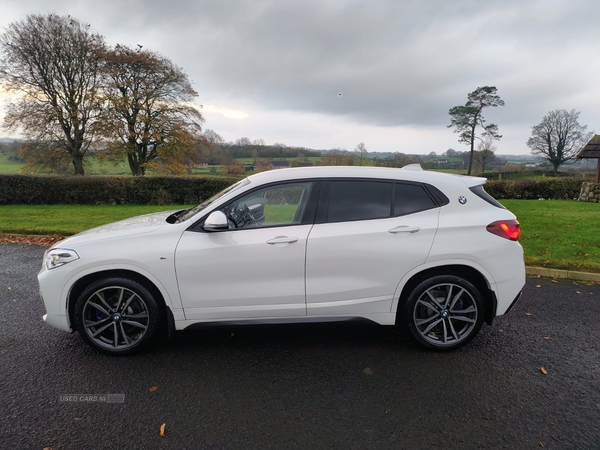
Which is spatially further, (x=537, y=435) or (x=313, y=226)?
(x=313, y=226)

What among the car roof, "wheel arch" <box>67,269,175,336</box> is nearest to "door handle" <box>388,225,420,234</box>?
the car roof

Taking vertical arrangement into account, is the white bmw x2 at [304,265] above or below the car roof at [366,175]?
below

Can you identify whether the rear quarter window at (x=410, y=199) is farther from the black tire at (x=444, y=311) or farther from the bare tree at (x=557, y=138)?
the bare tree at (x=557, y=138)

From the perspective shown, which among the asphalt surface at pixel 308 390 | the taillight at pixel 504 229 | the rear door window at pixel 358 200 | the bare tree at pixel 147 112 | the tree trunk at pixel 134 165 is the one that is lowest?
the asphalt surface at pixel 308 390

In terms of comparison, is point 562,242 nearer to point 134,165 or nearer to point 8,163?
point 134,165

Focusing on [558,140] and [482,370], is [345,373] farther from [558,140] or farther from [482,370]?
[558,140]

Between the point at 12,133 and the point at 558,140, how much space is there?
2157 inches

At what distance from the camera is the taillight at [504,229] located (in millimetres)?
3193

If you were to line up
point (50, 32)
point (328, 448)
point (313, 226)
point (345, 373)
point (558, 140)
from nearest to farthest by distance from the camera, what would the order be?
1. point (328, 448)
2. point (345, 373)
3. point (313, 226)
4. point (50, 32)
5. point (558, 140)

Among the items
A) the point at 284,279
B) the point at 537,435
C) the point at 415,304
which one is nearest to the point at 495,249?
the point at 415,304

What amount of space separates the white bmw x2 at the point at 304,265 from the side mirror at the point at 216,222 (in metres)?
0.02

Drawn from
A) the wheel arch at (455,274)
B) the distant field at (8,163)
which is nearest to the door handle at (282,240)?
the wheel arch at (455,274)

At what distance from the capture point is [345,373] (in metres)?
2.93

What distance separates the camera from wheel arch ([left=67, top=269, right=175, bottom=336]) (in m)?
3.11
